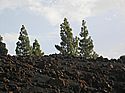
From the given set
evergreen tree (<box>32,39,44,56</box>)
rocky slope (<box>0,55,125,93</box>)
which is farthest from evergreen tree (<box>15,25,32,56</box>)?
rocky slope (<box>0,55,125,93</box>)

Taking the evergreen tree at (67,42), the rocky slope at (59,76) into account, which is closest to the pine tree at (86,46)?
the evergreen tree at (67,42)

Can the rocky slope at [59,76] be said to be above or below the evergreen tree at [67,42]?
below

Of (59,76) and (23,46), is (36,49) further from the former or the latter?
(59,76)

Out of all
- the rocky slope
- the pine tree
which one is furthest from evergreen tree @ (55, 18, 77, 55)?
the rocky slope

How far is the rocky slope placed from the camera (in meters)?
47.4

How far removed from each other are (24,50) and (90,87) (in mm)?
54322

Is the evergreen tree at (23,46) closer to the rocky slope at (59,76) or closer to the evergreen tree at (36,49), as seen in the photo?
the evergreen tree at (36,49)

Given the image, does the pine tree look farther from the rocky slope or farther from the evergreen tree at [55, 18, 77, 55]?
the rocky slope

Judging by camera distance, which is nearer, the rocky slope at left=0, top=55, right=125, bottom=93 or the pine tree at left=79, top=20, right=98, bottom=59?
the rocky slope at left=0, top=55, right=125, bottom=93

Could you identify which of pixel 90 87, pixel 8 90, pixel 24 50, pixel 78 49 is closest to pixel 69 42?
pixel 78 49

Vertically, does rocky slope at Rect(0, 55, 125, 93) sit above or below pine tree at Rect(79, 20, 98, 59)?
below

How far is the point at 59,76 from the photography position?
→ 53.4 meters

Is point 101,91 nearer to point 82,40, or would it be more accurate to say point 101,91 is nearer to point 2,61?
point 2,61

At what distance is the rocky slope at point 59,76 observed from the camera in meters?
47.4
